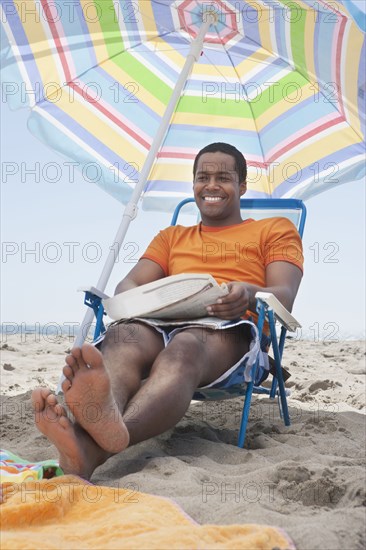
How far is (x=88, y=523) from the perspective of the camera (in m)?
1.49

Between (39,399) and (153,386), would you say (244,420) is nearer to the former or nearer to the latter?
(153,386)

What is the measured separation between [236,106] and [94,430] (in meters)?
2.87

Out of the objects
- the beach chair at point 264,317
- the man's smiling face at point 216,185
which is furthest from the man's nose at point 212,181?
the beach chair at point 264,317

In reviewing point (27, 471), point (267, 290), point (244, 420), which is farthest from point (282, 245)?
point (27, 471)

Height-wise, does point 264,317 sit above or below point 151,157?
below

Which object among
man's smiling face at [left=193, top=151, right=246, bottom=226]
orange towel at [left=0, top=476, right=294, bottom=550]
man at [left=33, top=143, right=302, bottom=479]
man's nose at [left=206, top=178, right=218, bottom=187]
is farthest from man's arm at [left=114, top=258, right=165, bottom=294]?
orange towel at [left=0, top=476, right=294, bottom=550]

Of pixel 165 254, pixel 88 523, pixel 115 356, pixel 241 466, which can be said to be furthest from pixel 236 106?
pixel 88 523

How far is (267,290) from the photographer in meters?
2.75

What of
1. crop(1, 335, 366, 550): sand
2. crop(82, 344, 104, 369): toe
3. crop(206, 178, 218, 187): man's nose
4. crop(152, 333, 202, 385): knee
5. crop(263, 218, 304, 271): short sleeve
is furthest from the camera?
crop(206, 178, 218, 187): man's nose

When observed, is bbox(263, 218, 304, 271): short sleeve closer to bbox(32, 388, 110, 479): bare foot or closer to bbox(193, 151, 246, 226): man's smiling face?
bbox(193, 151, 246, 226): man's smiling face

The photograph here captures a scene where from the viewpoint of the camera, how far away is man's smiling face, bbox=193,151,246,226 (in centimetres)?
311

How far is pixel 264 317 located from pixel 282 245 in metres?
0.46

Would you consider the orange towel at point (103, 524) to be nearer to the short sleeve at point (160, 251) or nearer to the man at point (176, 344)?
the man at point (176, 344)

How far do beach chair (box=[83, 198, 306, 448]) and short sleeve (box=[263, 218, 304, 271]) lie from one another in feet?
0.89
